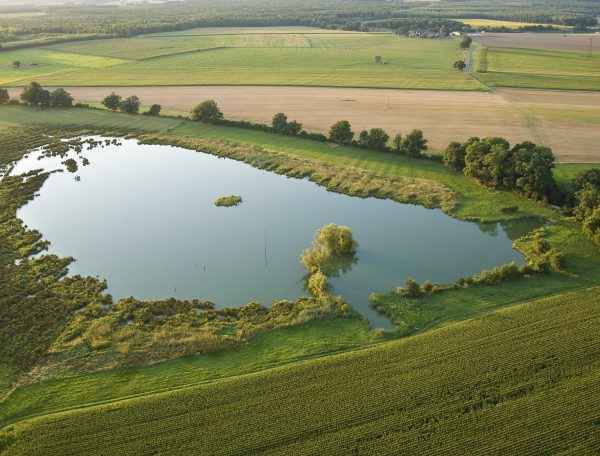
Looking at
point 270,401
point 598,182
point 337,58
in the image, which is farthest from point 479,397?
point 337,58

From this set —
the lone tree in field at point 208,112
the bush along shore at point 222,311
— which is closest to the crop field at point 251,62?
the lone tree in field at point 208,112

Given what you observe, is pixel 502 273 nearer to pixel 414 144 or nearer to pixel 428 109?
pixel 414 144

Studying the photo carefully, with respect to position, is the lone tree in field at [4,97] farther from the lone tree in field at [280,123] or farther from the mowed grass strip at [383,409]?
the mowed grass strip at [383,409]

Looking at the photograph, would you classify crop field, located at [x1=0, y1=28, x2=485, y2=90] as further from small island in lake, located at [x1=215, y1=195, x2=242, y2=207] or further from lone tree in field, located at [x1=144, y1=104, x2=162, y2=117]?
small island in lake, located at [x1=215, y1=195, x2=242, y2=207]

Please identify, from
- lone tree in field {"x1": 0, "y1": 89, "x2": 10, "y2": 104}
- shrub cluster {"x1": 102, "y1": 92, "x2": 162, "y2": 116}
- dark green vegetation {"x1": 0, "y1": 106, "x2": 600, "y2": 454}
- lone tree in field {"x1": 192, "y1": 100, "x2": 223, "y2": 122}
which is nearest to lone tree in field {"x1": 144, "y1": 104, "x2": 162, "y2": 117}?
shrub cluster {"x1": 102, "y1": 92, "x2": 162, "y2": 116}

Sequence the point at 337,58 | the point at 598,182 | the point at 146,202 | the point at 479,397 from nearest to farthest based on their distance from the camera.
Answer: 1. the point at 479,397
2. the point at 598,182
3. the point at 146,202
4. the point at 337,58

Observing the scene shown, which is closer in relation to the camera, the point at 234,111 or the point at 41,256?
the point at 41,256

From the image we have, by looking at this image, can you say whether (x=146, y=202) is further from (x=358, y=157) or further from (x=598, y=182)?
(x=598, y=182)
